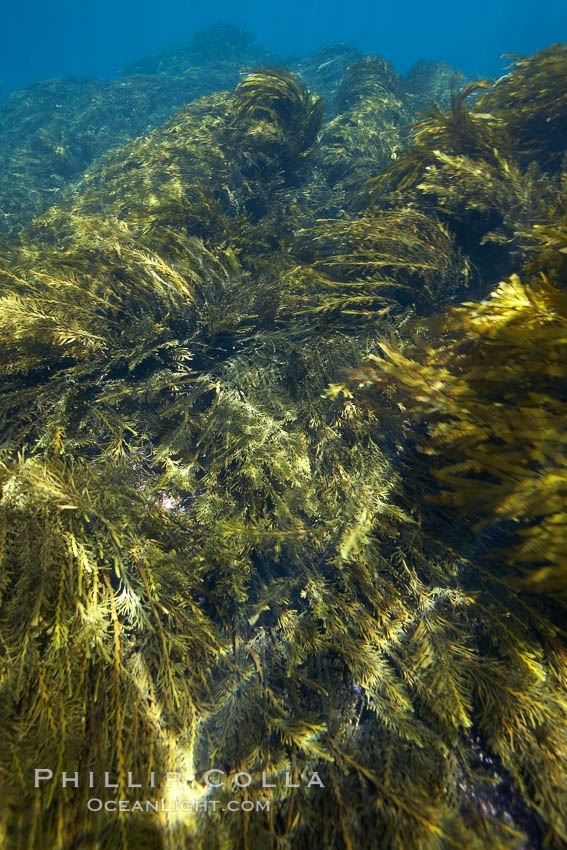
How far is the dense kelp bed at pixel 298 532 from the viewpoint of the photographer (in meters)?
1.24

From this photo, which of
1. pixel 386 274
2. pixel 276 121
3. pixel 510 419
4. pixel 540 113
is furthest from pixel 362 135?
pixel 510 419

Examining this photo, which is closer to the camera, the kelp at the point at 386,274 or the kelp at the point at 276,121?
the kelp at the point at 386,274

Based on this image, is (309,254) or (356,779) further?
(309,254)

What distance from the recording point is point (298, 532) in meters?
1.91

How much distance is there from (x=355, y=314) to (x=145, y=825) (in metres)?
3.03

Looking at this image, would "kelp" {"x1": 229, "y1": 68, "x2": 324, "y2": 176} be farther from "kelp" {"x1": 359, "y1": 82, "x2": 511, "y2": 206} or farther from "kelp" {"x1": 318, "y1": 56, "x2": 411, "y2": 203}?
"kelp" {"x1": 359, "y1": 82, "x2": 511, "y2": 206}

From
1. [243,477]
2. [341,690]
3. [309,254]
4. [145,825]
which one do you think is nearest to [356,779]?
[341,690]

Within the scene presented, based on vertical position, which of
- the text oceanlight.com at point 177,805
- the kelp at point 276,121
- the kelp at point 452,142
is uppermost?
the kelp at point 276,121

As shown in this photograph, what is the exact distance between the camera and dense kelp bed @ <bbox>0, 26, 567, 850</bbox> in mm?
1240

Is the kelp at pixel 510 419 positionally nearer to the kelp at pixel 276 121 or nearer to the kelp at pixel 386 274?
the kelp at pixel 386 274

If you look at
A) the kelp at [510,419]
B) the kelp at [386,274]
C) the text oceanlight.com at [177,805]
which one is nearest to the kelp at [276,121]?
the kelp at [386,274]

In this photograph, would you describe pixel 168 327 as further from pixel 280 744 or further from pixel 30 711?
pixel 280 744

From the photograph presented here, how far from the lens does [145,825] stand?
114 centimetres

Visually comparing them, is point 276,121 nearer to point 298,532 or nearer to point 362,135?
point 362,135
